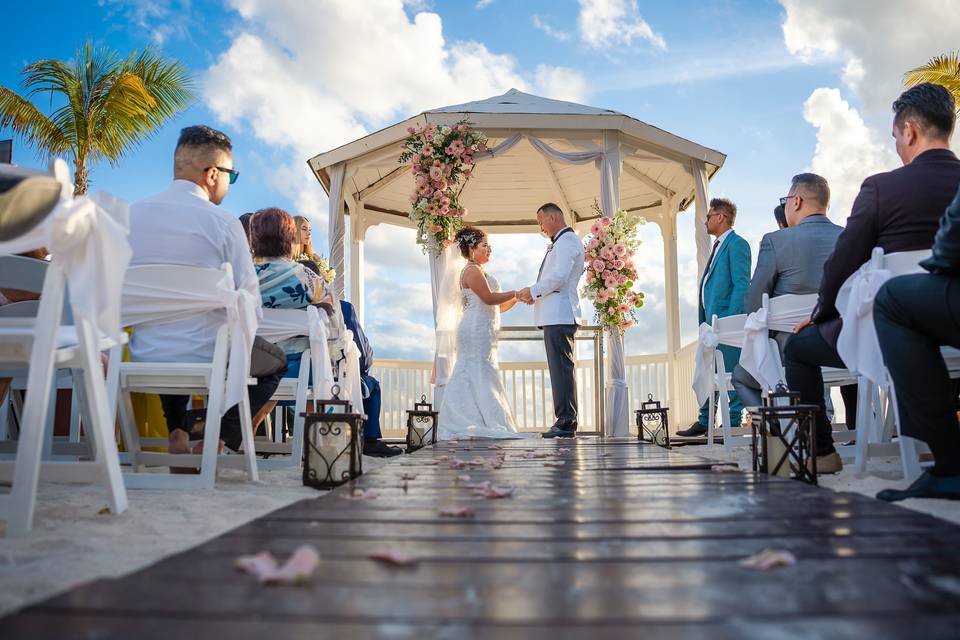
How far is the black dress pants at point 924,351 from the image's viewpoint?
7.79 ft

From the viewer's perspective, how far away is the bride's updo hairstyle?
24.2 feet

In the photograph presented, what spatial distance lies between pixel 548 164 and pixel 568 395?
4.53 metres

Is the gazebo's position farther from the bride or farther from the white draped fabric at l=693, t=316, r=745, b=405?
the white draped fabric at l=693, t=316, r=745, b=405

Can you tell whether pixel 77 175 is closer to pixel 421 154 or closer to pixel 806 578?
pixel 421 154

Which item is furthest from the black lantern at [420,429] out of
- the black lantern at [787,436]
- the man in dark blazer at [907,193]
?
the man in dark blazer at [907,193]

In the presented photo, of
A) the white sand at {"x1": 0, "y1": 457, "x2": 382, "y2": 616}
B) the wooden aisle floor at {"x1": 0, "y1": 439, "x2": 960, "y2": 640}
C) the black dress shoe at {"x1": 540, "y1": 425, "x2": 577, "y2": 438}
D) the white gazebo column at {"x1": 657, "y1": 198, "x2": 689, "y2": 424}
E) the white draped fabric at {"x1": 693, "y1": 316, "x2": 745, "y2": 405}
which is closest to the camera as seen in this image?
the wooden aisle floor at {"x1": 0, "y1": 439, "x2": 960, "y2": 640}

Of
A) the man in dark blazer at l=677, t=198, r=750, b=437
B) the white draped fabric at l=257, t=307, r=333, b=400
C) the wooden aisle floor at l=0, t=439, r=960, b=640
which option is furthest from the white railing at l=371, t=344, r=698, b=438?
the wooden aisle floor at l=0, t=439, r=960, b=640

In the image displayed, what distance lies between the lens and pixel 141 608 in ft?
3.03

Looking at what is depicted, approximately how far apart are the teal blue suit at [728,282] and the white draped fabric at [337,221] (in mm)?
4310

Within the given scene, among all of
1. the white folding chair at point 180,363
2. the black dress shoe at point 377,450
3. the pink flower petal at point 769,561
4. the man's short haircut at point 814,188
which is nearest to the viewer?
the pink flower petal at point 769,561

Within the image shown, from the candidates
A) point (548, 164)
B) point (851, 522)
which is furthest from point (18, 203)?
point (548, 164)

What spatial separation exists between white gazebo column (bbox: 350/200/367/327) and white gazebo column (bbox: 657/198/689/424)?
4280mm

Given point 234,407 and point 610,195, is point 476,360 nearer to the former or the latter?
point 610,195

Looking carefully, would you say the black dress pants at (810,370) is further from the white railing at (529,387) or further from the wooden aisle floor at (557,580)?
the white railing at (529,387)
